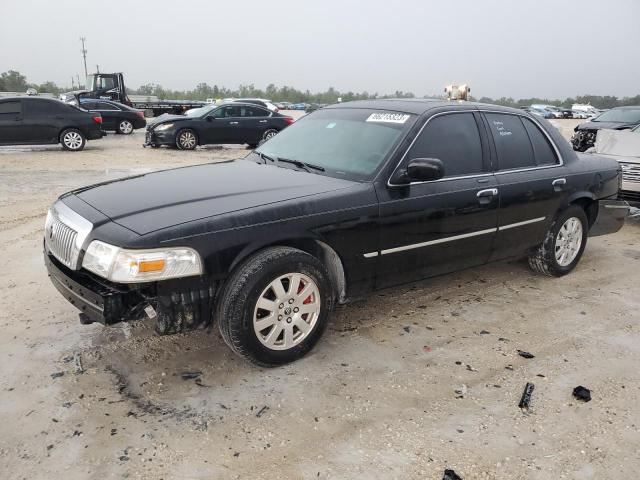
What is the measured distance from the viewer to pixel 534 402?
2.97 meters

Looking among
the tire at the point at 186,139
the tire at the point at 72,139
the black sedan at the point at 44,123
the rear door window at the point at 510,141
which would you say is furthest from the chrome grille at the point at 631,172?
the tire at the point at 72,139

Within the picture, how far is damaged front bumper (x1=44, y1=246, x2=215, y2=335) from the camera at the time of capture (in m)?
2.77

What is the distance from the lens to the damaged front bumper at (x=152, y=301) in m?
2.77

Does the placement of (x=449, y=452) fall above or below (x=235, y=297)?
below

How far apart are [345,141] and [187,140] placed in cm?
1171

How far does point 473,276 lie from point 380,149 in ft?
6.38

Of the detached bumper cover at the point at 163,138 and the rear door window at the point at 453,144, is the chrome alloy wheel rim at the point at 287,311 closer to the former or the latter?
the rear door window at the point at 453,144

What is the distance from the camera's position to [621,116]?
1485cm

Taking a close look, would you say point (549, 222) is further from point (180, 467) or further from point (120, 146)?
point (120, 146)

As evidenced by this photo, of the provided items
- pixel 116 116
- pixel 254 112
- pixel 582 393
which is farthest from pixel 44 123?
pixel 582 393

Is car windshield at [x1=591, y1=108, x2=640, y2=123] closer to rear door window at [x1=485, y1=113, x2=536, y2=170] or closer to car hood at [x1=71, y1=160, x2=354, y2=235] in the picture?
rear door window at [x1=485, y1=113, x2=536, y2=170]

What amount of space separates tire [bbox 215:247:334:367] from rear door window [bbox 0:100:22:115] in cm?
1249

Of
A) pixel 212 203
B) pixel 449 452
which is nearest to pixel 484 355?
pixel 449 452

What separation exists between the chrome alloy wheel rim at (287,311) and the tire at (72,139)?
12.9m
